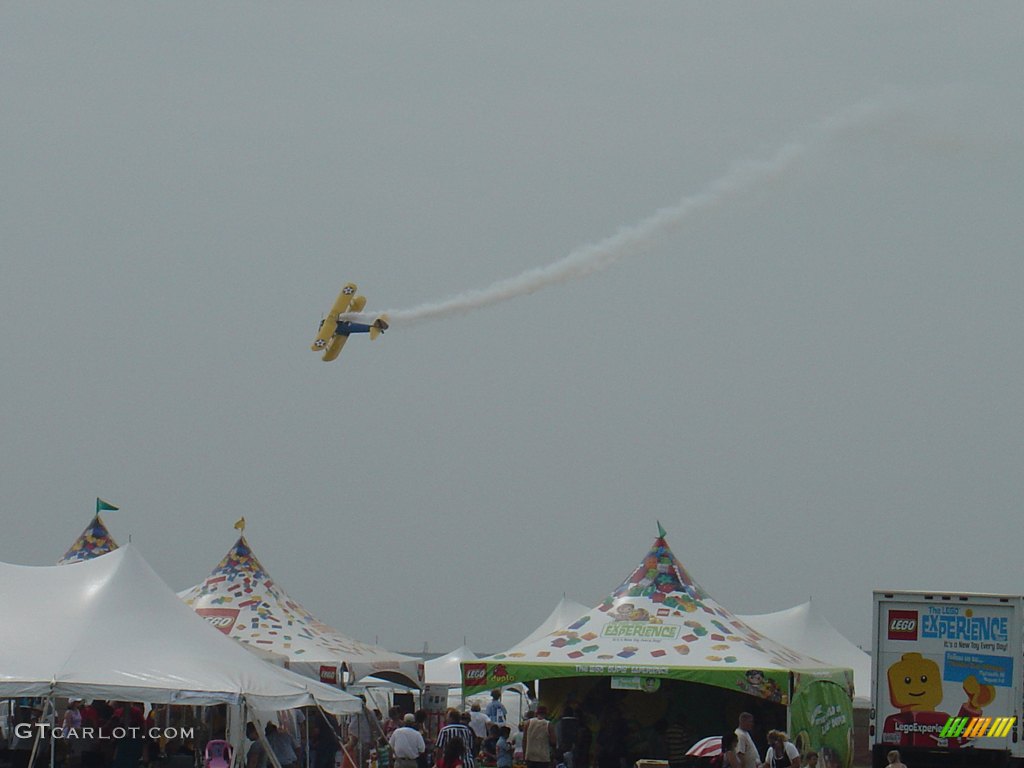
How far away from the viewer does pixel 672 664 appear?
18.7m

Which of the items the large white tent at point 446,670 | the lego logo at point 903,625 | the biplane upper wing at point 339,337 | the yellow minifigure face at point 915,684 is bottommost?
the large white tent at point 446,670

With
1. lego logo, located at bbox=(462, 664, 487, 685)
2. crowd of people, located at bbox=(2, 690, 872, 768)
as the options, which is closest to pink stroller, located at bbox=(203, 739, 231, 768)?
crowd of people, located at bbox=(2, 690, 872, 768)

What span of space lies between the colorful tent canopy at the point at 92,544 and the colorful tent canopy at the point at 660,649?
1075 centimetres

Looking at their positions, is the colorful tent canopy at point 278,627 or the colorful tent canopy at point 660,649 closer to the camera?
the colorful tent canopy at point 660,649

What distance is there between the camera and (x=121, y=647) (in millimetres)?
14961

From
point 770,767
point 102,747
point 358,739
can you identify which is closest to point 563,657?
point 358,739

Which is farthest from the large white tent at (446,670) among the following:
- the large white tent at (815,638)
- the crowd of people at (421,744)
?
the crowd of people at (421,744)

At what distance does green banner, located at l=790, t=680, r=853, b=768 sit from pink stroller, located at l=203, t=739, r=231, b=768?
6781 mm

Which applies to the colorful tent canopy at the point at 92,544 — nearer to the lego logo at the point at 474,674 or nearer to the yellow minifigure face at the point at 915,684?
the lego logo at the point at 474,674

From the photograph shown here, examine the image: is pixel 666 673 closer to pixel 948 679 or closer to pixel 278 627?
pixel 948 679

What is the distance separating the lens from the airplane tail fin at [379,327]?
85.8 feet

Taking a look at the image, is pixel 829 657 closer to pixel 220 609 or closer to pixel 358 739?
pixel 220 609

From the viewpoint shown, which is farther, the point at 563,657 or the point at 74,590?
the point at 563,657

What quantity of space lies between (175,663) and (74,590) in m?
1.81
